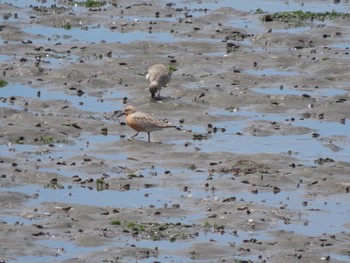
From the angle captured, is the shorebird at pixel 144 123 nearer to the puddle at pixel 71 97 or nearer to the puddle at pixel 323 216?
the puddle at pixel 71 97

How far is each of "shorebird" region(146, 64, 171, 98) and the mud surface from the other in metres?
0.27

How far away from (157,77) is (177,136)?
105 inches

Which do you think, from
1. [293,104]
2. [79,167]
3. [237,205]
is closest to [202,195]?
[237,205]

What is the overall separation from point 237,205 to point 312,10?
15980 millimetres

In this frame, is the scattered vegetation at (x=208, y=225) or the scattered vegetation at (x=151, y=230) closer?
the scattered vegetation at (x=151, y=230)

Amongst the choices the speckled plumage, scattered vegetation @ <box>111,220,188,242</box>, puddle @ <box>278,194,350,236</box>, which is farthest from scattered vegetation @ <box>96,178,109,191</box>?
the speckled plumage

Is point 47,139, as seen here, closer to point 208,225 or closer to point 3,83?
point 3,83

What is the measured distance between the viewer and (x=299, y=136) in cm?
2383

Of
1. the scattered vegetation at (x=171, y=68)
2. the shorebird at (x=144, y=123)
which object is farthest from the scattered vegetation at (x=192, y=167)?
the scattered vegetation at (x=171, y=68)

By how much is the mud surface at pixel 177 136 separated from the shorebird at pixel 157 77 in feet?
0.88

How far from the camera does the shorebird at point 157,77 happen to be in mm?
25922

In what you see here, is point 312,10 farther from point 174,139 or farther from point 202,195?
point 202,195

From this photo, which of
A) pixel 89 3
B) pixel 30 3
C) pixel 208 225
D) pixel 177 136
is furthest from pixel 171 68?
pixel 208 225

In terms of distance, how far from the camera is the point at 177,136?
2366cm
